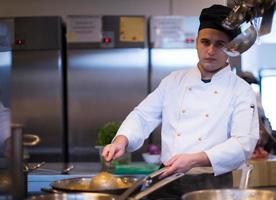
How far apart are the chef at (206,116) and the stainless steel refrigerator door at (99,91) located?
1575 mm

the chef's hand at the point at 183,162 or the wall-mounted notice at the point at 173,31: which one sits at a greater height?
the wall-mounted notice at the point at 173,31

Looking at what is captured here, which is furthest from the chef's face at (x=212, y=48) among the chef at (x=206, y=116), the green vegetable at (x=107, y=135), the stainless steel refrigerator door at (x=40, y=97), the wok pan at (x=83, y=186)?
the stainless steel refrigerator door at (x=40, y=97)

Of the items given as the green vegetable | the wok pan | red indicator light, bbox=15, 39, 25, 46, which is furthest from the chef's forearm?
red indicator light, bbox=15, 39, 25, 46

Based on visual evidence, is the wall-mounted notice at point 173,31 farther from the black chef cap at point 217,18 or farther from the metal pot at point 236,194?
the metal pot at point 236,194

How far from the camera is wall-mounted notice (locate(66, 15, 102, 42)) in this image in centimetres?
328

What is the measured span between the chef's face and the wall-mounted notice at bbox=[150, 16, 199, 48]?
1.63 m

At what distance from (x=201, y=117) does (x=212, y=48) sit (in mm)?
229

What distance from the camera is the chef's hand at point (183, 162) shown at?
4.14 feet

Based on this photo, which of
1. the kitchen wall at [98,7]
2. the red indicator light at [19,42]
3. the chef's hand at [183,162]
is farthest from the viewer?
the kitchen wall at [98,7]

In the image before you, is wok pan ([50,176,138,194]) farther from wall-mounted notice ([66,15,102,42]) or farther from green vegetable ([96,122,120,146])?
wall-mounted notice ([66,15,102,42])

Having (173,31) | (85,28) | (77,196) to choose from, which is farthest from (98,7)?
(77,196)

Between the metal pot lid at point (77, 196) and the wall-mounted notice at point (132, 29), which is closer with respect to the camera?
the metal pot lid at point (77, 196)

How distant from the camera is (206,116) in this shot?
5.28 feet

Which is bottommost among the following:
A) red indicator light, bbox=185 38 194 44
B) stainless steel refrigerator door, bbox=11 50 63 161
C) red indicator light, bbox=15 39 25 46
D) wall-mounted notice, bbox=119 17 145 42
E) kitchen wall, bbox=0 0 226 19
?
stainless steel refrigerator door, bbox=11 50 63 161
